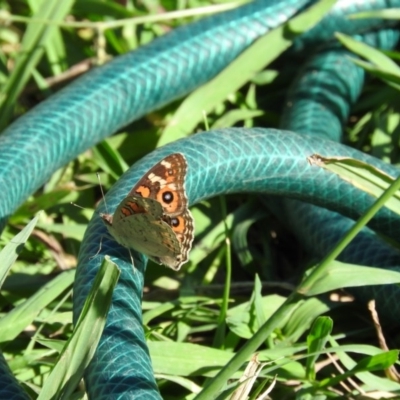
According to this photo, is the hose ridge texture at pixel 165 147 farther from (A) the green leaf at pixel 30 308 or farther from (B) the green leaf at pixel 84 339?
(A) the green leaf at pixel 30 308

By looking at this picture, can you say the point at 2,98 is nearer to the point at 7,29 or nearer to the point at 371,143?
the point at 7,29

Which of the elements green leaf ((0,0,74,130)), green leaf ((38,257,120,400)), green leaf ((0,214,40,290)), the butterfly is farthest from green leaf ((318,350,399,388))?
green leaf ((0,0,74,130))

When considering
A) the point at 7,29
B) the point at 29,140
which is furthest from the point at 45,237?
the point at 7,29

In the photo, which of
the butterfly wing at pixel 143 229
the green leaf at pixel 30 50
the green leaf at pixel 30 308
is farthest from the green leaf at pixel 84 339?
the green leaf at pixel 30 50

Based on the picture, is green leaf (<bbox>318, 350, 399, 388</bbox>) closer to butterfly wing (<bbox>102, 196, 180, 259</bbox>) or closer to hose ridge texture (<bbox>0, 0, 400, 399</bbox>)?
hose ridge texture (<bbox>0, 0, 400, 399</bbox>)

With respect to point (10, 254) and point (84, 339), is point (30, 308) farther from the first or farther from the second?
point (84, 339)

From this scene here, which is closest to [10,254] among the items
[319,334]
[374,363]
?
[319,334]
